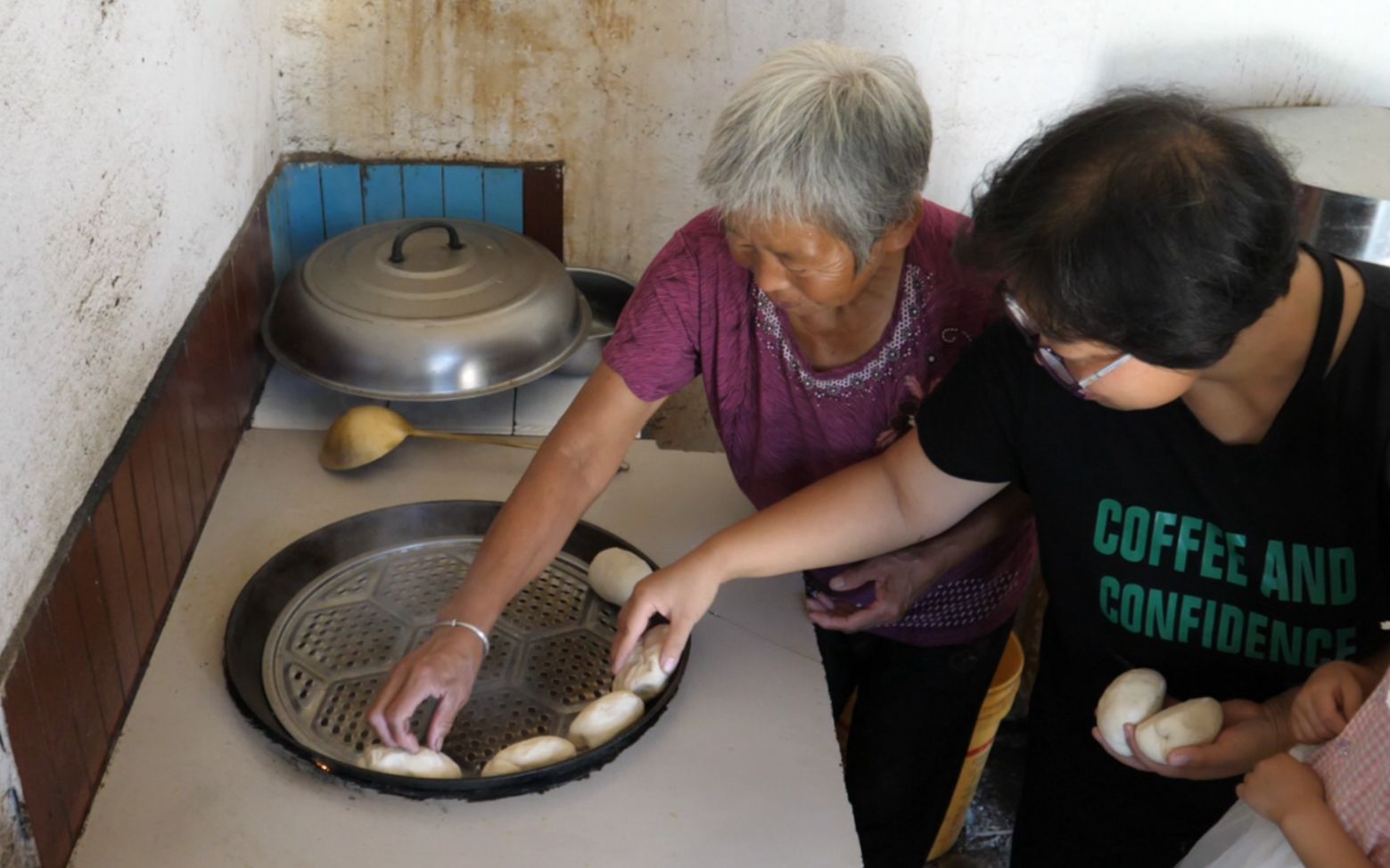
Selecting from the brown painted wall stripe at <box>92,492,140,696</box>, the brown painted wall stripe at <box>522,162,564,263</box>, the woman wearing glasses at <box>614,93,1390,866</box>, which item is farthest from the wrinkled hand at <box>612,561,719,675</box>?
the brown painted wall stripe at <box>522,162,564,263</box>

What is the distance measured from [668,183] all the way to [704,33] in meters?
0.26

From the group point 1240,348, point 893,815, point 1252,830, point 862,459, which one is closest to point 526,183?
point 862,459

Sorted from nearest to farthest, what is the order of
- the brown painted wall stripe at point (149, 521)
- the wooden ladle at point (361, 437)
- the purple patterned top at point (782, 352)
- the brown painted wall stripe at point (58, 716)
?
the brown painted wall stripe at point (58, 716) → the brown painted wall stripe at point (149, 521) → the purple patterned top at point (782, 352) → the wooden ladle at point (361, 437)

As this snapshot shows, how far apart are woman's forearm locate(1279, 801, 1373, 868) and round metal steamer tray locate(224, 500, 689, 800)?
0.57 metres

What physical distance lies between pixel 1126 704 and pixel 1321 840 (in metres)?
0.26

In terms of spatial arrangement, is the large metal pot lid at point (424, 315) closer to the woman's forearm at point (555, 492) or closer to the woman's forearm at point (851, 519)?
the woman's forearm at point (555, 492)

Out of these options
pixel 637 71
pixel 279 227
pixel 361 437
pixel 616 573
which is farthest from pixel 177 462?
pixel 637 71

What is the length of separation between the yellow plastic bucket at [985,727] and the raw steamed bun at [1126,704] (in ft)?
1.95

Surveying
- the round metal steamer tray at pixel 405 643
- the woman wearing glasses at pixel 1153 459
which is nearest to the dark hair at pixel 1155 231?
the woman wearing glasses at pixel 1153 459

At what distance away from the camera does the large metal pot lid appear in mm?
1644

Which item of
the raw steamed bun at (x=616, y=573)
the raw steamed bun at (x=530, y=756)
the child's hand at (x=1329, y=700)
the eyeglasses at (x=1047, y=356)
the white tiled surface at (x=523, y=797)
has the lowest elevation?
the white tiled surface at (x=523, y=797)

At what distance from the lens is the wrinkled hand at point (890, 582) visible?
1.44 meters

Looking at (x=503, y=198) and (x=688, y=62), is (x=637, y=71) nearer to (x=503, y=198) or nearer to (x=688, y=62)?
(x=688, y=62)

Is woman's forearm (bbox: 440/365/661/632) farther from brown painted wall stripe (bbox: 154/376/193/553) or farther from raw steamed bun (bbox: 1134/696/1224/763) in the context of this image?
raw steamed bun (bbox: 1134/696/1224/763)
